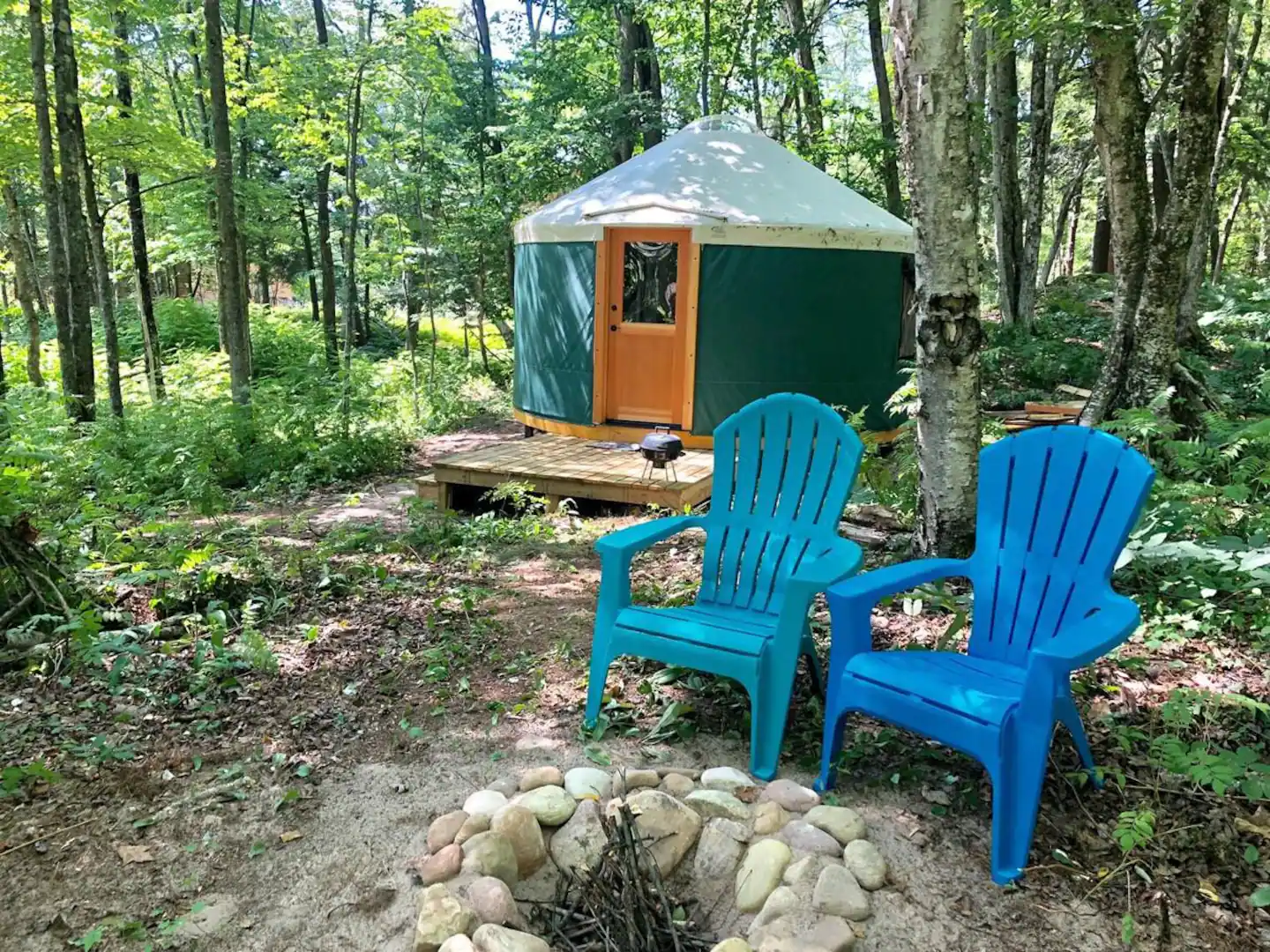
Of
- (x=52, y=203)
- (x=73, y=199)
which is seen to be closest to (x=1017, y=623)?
(x=73, y=199)

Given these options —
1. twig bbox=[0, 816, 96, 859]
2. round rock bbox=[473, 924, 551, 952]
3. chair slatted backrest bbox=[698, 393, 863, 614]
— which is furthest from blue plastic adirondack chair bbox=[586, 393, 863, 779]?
twig bbox=[0, 816, 96, 859]

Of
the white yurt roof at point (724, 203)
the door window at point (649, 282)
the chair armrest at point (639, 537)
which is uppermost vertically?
the white yurt roof at point (724, 203)

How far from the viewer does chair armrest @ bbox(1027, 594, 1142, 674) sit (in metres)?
1.73

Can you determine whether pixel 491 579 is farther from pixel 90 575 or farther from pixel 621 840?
pixel 621 840

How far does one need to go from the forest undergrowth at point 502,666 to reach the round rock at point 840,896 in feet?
1.24

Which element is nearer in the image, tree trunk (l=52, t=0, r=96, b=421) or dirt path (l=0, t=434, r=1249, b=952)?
dirt path (l=0, t=434, r=1249, b=952)

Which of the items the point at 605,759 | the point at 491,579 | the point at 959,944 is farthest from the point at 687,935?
the point at 491,579

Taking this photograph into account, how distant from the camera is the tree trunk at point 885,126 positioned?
31.9 ft

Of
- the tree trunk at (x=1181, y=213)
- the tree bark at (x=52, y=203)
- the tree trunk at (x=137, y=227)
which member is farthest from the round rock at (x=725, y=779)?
the tree trunk at (x=137, y=227)

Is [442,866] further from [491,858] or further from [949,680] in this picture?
[949,680]

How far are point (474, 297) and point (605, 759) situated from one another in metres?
11.5

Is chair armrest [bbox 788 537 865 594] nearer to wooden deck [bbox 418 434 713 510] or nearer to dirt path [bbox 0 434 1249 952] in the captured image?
dirt path [bbox 0 434 1249 952]

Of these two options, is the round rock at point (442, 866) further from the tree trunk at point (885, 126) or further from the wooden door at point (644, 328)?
the tree trunk at point (885, 126)

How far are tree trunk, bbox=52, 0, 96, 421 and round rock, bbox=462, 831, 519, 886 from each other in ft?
21.5
